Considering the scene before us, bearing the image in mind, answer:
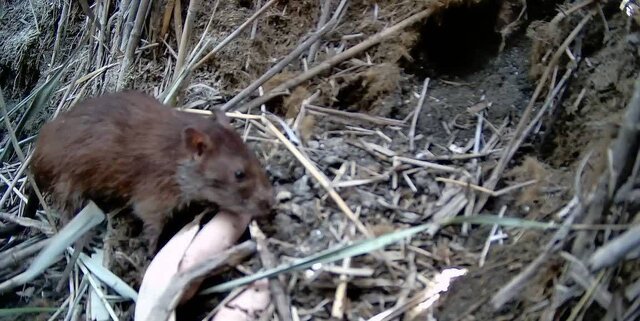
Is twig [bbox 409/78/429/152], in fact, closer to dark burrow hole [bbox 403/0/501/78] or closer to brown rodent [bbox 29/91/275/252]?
dark burrow hole [bbox 403/0/501/78]

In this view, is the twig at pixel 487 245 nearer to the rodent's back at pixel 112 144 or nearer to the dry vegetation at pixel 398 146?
the dry vegetation at pixel 398 146

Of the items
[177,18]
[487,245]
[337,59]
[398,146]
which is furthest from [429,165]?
[177,18]

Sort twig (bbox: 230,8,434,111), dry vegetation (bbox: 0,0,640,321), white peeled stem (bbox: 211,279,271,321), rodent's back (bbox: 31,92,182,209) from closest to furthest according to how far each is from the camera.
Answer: dry vegetation (bbox: 0,0,640,321)
white peeled stem (bbox: 211,279,271,321)
rodent's back (bbox: 31,92,182,209)
twig (bbox: 230,8,434,111)

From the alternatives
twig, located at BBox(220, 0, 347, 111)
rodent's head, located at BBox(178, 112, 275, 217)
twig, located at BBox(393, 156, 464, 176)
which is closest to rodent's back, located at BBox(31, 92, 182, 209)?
rodent's head, located at BBox(178, 112, 275, 217)

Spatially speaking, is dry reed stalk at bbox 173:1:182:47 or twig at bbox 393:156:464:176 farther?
dry reed stalk at bbox 173:1:182:47

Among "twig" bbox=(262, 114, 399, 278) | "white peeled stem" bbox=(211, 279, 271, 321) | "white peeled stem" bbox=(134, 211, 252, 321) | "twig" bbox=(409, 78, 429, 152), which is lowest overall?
"white peeled stem" bbox=(211, 279, 271, 321)

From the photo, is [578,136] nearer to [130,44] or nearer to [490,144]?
[490,144]

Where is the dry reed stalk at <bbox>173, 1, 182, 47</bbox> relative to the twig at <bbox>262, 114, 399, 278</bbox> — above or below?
above
